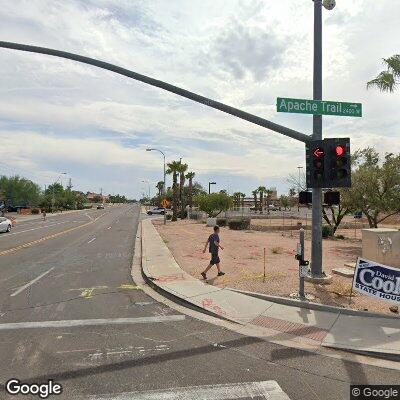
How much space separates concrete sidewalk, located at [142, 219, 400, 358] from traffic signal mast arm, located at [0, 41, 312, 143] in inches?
182

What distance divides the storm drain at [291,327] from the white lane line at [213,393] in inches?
88.9

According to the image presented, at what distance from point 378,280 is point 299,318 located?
2.04 m

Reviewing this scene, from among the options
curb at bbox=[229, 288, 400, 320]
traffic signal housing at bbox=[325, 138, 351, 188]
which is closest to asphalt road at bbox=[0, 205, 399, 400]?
curb at bbox=[229, 288, 400, 320]

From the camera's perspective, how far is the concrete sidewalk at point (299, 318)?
279 inches

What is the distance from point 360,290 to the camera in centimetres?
898

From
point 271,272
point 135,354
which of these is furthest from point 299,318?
point 271,272

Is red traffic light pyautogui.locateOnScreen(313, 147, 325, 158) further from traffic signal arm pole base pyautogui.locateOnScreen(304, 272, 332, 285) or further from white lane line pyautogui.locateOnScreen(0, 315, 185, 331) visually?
white lane line pyautogui.locateOnScreen(0, 315, 185, 331)

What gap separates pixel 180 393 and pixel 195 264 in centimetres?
1030

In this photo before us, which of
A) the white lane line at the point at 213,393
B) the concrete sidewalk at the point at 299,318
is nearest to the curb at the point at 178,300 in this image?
the concrete sidewalk at the point at 299,318

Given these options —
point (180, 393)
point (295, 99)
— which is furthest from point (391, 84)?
point (180, 393)

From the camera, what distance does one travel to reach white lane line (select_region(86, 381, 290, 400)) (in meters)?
5.12

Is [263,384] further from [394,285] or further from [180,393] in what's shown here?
[394,285]

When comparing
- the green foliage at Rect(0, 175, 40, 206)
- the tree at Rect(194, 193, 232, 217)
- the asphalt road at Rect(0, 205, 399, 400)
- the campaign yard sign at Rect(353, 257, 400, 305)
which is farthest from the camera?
the green foliage at Rect(0, 175, 40, 206)

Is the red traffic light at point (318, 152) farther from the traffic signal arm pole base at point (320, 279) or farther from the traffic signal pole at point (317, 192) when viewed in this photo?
the traffic signal arm pole base at point (320, 279)
